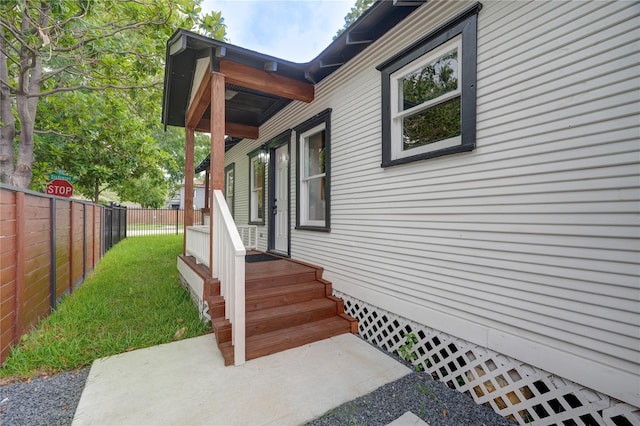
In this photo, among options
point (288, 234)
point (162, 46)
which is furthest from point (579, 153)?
point (162, 46)

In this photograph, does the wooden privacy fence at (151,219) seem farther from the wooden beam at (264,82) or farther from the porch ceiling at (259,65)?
the wooden beam at (264,82)

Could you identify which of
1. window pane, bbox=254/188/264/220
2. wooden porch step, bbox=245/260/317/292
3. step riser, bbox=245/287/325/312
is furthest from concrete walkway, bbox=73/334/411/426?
window pane, bbox=254/188/264/220

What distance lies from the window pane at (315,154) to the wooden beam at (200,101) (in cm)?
167

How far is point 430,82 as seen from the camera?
2.68 m

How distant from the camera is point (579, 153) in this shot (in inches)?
65.7

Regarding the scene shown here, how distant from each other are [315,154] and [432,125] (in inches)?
85.8

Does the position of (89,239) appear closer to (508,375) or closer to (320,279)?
(320,279)

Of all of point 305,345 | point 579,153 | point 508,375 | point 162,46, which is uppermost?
point 162,46

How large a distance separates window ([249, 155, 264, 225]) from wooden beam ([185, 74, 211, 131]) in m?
1.68

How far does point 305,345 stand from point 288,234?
7.47 ft

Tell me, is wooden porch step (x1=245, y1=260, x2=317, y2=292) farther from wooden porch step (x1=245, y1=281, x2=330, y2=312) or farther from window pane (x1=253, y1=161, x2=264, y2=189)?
window pane (x1=253, y1=161, x2=264, y2=189)

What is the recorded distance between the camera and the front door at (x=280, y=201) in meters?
5.04

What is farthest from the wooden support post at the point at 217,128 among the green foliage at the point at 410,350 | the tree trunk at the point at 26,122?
the tree trunk at the point at 26,122

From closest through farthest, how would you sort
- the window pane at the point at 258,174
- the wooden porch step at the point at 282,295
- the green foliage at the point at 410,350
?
the green foliage at the point at 410,350 < the wooden porch step at the point at 282,295 < the window pane at the point at 258,174
